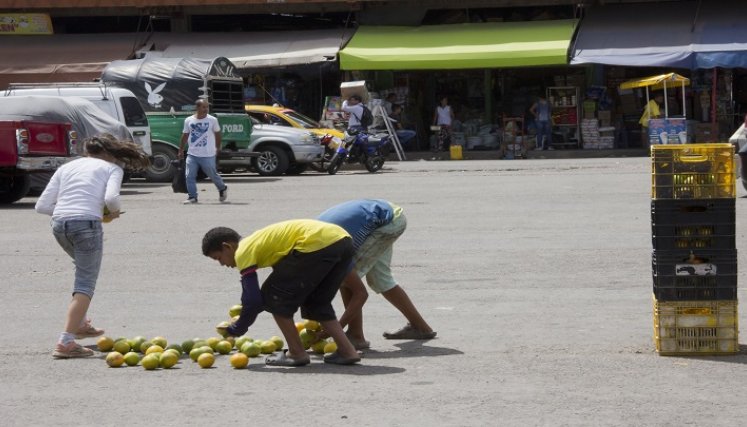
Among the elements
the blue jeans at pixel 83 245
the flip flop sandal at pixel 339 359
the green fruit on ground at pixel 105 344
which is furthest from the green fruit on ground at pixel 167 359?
the flip flop sandal at pixel 339 359

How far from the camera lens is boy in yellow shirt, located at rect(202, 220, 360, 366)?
7.14 metres

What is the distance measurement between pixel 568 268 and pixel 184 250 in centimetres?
437

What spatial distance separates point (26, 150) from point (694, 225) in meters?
14.0

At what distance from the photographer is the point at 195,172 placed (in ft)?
63.4

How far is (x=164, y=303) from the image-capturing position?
397 inches

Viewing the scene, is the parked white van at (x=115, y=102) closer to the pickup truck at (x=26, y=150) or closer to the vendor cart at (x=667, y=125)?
the pickup truck at (x=26, y=150)

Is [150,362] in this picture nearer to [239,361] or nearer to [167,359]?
[167,359]

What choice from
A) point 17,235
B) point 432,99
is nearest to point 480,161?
point 432,99

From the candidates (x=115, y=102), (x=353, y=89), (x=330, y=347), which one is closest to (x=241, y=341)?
(x=330, y=347)

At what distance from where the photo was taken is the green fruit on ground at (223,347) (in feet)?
25.5

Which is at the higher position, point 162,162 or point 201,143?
point 201,143

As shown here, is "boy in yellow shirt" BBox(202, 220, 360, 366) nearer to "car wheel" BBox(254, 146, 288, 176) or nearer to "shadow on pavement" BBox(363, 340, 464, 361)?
"shadow on pavement" BBox(363, 340, 464, 361)

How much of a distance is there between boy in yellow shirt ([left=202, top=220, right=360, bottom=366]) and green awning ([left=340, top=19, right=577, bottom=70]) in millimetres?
24987

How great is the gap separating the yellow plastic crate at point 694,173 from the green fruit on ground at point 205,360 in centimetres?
287
